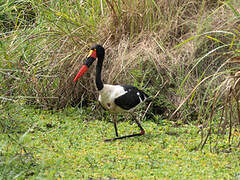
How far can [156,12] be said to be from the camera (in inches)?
277

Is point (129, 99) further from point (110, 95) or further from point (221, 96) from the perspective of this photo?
point (221, 96)

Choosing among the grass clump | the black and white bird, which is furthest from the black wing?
the grass clump

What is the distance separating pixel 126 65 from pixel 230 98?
2.28 meters

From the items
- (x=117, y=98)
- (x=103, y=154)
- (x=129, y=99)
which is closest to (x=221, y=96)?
(x=129, y=99)

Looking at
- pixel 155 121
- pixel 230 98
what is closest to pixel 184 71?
pixel 155 121

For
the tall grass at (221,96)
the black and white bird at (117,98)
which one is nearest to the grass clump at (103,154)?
the tall grass at (221,96)

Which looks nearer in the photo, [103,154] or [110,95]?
[103,154]

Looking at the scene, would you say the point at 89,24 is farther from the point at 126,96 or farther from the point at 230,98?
the point at 230,98

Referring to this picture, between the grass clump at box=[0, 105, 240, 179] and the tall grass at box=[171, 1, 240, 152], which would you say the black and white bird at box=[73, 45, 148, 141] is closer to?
the grass clump at box=[0, 105, 240, 179]

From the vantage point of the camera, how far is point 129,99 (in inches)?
220

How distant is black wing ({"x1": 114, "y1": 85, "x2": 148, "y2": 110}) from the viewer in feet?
18.2

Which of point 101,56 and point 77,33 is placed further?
point 77,33

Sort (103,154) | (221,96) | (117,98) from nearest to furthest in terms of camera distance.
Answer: (103,154)
(117,98)
(221,96)

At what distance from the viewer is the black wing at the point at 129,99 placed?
555cm
